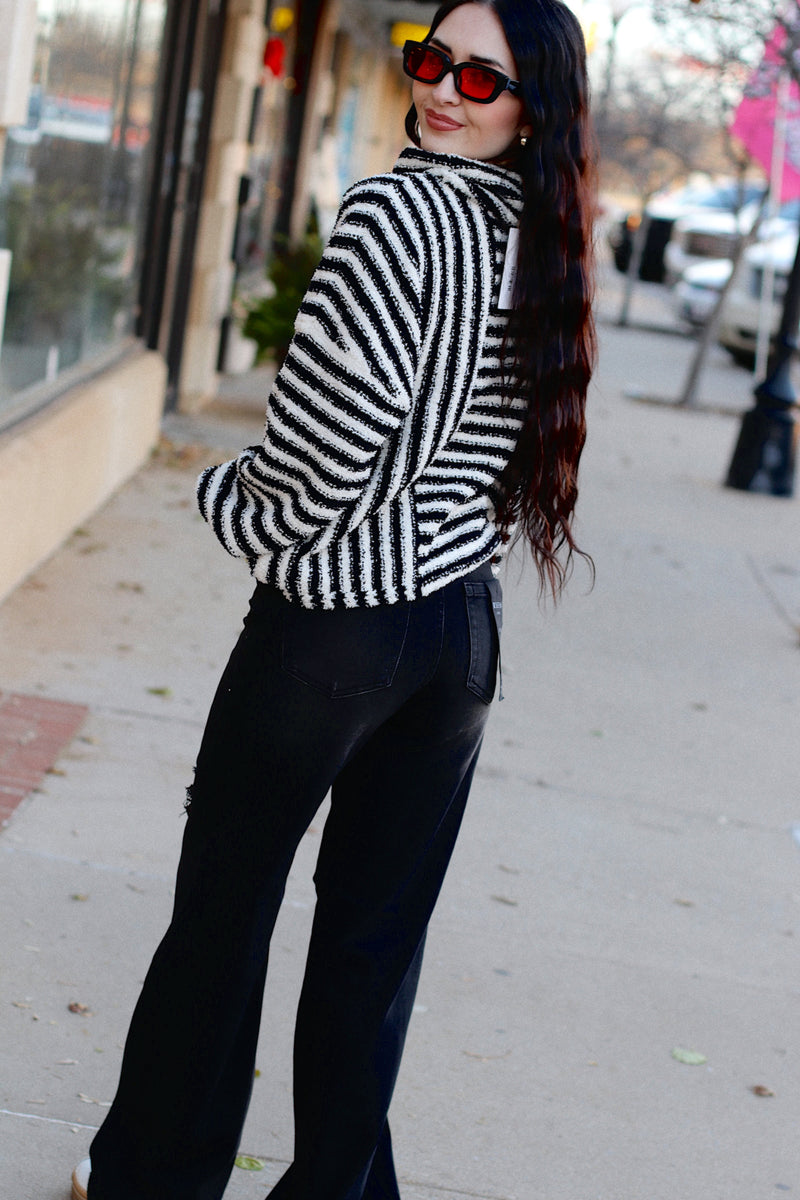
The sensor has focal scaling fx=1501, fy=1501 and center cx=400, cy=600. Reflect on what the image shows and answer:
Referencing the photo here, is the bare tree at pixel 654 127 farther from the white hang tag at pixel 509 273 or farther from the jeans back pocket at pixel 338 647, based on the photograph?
the jeans back pocket at pixel 338 647

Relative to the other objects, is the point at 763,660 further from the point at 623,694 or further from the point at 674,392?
the point at 674,392

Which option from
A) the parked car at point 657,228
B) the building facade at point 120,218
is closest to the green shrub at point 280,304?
the building facade at point 120,218

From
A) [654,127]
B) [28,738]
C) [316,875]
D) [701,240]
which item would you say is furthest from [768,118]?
[701,240]

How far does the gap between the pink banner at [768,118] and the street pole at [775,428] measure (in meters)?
2.42

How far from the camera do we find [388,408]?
1.88 meters

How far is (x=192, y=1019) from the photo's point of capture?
2.17 metres

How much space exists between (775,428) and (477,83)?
9.14 meters

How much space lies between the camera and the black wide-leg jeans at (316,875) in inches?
79.7

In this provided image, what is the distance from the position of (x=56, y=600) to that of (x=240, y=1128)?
12.0ft

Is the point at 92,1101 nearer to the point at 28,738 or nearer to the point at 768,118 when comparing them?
the point at 28,738

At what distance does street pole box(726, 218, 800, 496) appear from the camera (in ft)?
35.0

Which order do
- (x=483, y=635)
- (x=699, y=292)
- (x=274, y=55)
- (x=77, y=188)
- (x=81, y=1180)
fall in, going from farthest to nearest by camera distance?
(x=699, y=292)
(x=274, y=55)
(x=77, y=188)
(x=81, y=1180)
(x=483, y=635)

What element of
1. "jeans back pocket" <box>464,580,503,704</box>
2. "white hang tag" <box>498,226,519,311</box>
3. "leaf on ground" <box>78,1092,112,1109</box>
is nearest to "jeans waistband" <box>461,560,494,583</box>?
"jeans back pocket" <box>464,580,503,704</box>

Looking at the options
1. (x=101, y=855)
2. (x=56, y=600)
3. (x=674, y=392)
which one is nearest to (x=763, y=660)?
(x=56, y=600)
